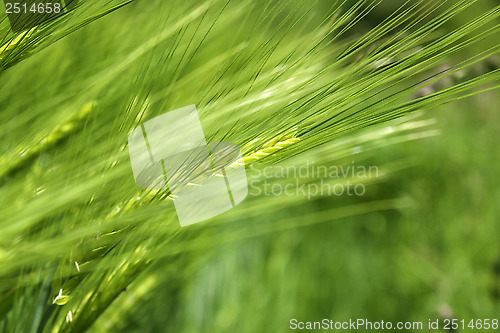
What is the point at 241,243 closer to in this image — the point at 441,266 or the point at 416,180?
the point at 441,266

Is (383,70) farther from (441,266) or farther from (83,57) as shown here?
(441,266)

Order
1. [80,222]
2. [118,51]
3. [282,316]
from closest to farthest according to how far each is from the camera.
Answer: [80,222], [118,51], [282,316]

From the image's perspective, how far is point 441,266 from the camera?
101cm

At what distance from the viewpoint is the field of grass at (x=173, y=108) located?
0.27 metres

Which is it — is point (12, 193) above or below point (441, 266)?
above

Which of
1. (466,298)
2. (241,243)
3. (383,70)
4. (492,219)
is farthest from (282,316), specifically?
(383,70)

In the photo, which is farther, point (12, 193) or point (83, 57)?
point (83, 57)

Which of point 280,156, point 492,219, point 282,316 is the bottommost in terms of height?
point 492,219

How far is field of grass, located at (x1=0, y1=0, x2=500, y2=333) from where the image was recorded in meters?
0.27

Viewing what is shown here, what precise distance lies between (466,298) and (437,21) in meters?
0.73

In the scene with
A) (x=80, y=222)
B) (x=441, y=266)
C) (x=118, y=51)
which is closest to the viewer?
(x=80, y=222)

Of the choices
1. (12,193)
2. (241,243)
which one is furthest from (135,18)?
(241,243)

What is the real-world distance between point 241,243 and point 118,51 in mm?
583

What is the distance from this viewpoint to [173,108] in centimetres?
41
